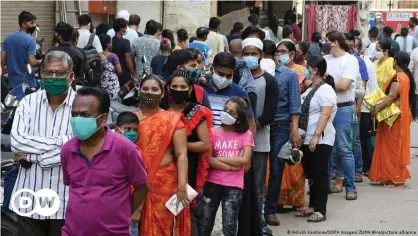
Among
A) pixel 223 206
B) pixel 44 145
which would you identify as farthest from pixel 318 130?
pixel 44 145

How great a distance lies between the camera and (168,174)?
6.58m

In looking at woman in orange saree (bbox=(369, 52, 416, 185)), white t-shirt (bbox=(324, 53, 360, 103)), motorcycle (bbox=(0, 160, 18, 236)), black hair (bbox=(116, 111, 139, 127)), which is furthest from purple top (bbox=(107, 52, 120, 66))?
black hair (bbox=(116, 111, 139, 127))

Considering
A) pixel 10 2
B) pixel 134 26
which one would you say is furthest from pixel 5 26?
pixel 134 26

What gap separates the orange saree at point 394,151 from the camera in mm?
11820

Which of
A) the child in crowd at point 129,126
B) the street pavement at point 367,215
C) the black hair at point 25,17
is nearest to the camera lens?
the child in crowd at point 129,126

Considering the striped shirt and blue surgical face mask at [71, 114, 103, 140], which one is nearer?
blue surgical face mask at [71, 114, 103, 140]

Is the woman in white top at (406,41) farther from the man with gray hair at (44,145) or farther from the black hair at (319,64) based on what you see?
the man with gray hair at (44,145)

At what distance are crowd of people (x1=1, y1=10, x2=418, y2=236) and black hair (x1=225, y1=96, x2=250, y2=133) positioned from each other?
1cm

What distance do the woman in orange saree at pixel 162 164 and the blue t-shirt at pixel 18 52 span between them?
5.15 m

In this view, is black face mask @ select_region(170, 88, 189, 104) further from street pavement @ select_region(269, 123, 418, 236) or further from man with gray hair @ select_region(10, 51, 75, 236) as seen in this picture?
street pavement @ select_region(269, 123, 418, 236)

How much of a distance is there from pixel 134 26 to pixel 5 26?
2.94 m

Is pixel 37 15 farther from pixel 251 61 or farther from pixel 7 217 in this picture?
pixel 7 217

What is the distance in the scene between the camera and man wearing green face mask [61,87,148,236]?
5.17 metres

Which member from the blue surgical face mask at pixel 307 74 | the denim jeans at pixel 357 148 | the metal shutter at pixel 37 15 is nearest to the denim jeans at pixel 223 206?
the blue surgical face mask at pixel 307 74
